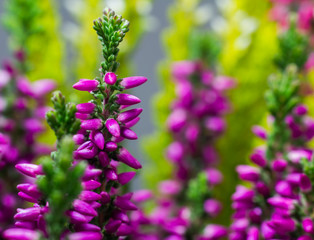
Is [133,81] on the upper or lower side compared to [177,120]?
lower

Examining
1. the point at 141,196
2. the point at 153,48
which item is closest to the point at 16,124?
the point at 141,196

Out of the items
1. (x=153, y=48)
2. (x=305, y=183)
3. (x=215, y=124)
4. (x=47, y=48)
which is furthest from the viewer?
(x=153, y=48)

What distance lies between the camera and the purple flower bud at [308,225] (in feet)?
1.16

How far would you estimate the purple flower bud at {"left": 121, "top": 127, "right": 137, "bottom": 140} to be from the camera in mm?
306

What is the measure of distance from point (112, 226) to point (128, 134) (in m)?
0.06

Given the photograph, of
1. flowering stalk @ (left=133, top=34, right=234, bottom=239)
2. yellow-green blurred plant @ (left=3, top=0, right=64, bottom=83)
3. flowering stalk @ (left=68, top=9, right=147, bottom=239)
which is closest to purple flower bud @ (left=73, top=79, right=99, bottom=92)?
flowering stalk @ (left=68, top=9, right=147, bottom=239)

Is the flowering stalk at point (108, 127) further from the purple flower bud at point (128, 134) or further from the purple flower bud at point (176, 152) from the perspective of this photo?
the purple flower bud at point (176, 152)

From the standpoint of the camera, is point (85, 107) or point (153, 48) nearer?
point (85, 107)

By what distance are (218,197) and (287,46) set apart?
32 centimetres

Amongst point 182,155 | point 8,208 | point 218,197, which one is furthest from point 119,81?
point 218,197

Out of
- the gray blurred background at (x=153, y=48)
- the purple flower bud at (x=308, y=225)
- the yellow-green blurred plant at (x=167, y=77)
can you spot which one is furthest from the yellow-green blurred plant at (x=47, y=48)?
the purple flower bud at (x=308, y=225)

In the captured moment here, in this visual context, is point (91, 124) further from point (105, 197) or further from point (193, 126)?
point (193, 126)

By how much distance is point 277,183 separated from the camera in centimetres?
42

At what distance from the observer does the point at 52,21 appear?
809 millimetres
